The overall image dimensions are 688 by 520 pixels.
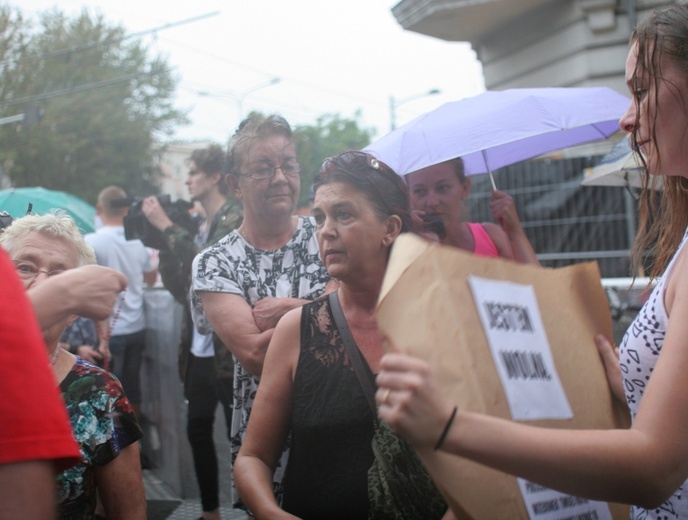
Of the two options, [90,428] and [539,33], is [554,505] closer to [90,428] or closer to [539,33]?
[90,428]

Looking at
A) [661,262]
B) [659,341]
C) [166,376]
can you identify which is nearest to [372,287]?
[661,262]

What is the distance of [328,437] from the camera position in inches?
89.4

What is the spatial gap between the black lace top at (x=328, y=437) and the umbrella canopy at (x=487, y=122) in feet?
4.61

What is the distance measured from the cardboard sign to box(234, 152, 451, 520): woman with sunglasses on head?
69 centimetres

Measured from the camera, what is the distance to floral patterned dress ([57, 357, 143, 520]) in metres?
2.26

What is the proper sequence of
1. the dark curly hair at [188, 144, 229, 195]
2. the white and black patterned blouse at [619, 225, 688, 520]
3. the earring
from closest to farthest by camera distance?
the white and black patterned blouse at [619, 225, 688, 520], the earring, the dark curly hair at [188, 144, 229, 195]

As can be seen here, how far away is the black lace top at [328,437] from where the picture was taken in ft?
7.39

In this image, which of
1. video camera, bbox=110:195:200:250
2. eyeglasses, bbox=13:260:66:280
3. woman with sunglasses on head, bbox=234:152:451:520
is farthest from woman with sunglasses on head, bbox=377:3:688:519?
video camera, bbox=110:195:200:250

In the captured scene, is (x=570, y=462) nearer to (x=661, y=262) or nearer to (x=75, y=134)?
(x=661, y=262)

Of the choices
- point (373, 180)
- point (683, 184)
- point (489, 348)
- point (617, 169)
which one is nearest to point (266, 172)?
point (373, 180)

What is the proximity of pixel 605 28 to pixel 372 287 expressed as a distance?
30.1ft

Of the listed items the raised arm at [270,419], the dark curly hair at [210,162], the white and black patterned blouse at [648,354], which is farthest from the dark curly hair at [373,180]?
the dark curly hair at [210,162]

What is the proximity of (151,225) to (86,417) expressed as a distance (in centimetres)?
275

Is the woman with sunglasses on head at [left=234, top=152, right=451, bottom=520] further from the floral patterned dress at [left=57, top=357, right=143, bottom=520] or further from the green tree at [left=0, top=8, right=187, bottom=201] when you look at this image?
the green tree at [left=0, top=8, right=187, bottom=201]
